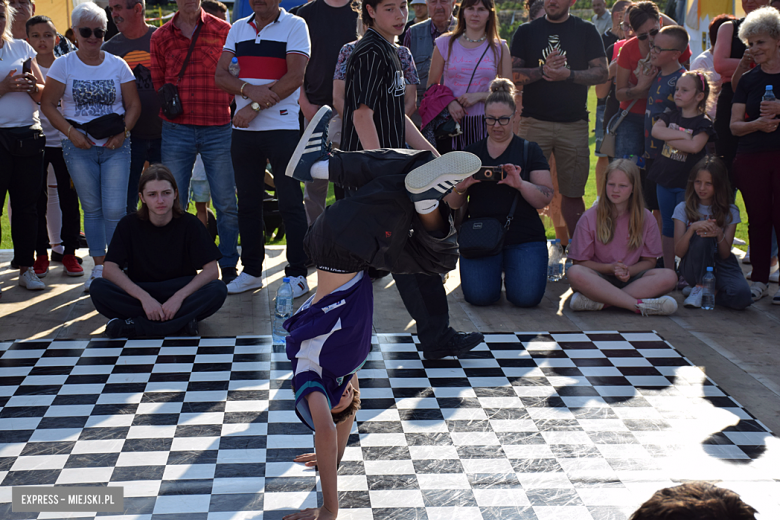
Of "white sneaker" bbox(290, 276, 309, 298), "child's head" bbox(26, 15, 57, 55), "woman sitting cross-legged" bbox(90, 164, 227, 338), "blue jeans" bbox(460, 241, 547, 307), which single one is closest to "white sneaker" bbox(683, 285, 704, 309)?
"blue jeans" bbox(460, 241, 547, 307)

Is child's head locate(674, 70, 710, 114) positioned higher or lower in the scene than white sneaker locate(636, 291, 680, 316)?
higher

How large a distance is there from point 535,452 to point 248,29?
119 inches

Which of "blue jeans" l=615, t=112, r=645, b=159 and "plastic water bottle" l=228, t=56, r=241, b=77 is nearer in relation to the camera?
"plastic water bottle" l=228, t=56, r=241, b=77

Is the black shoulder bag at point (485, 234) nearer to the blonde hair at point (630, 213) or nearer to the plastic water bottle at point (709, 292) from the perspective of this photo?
the blonde hair at point (630, 213)

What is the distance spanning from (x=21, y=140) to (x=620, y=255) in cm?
368

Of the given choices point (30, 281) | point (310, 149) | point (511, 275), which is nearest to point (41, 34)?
point (30, 281)

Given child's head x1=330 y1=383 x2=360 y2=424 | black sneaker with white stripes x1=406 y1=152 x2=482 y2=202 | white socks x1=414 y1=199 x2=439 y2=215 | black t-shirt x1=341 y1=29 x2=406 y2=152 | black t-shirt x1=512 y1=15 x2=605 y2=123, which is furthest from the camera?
black t-shirt x1=512 y1=15 x2=605 y2=123

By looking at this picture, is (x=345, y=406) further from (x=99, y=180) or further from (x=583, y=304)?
(x=99, y=180)

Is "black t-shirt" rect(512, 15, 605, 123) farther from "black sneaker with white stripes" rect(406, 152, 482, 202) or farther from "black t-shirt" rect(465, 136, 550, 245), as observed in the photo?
"black sneaker with white stripes" rect(406, 152, 482, 202)

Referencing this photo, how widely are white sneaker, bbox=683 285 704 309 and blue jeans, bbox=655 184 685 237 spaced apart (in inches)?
24.0

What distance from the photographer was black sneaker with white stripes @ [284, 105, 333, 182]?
2.10 meters

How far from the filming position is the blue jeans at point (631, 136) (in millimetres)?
5516

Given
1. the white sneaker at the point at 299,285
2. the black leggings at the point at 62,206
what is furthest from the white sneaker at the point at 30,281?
the white sneaker at the point at 299,285

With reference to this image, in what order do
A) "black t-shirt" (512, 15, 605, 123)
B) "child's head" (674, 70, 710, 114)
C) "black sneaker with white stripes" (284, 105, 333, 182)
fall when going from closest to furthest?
1. "black sneaker with white stripes" (284, 105, 333, 182)
2. "child's head" (674, 70, 710, 114)
3. "black t-shirt" (512, 15, 605, 123)
